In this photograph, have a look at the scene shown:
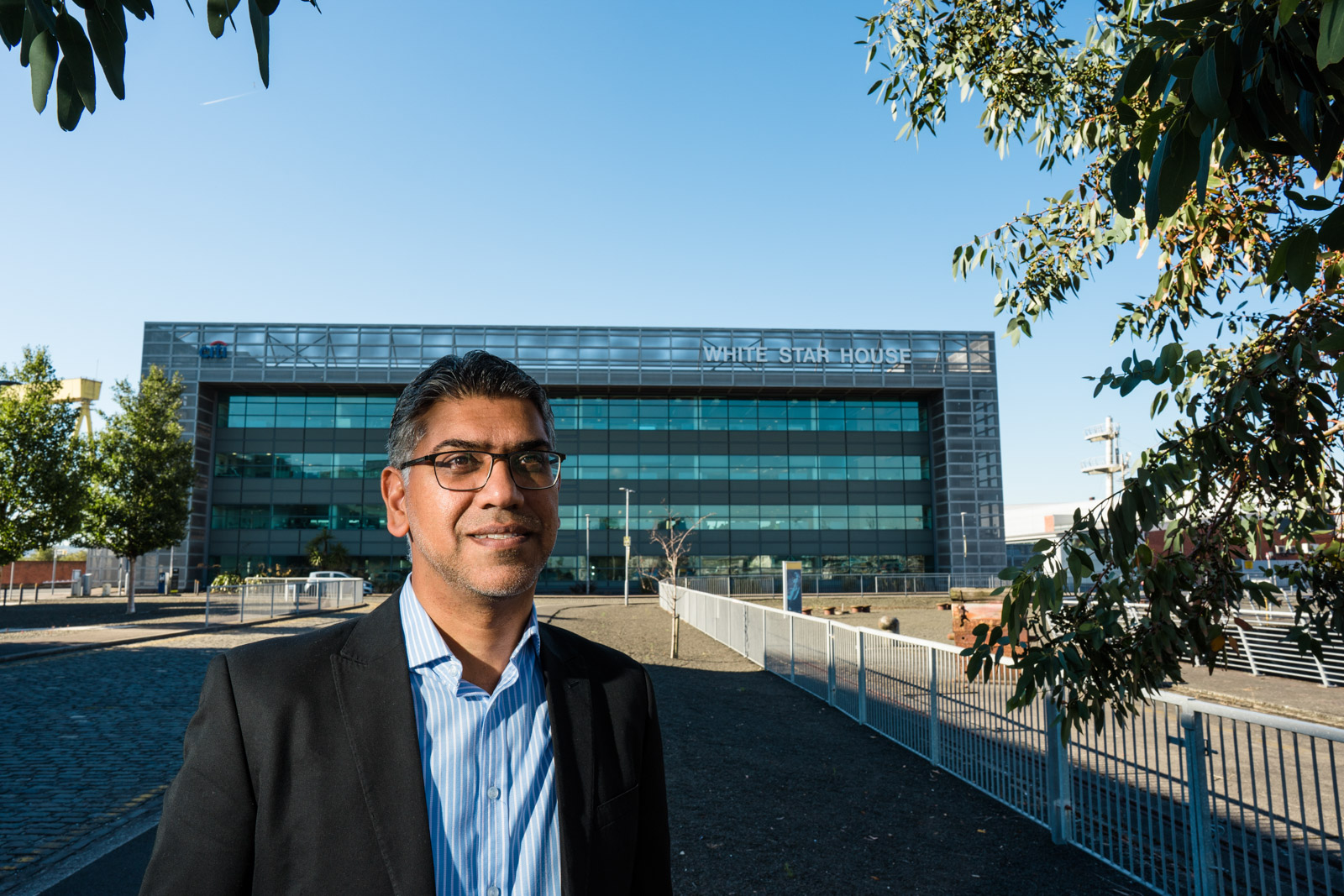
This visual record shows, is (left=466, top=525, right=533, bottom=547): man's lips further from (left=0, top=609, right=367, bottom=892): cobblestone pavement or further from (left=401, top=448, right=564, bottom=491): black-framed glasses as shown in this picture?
(left=0, top=609, right=367, bottom=892): cobblestone pavement

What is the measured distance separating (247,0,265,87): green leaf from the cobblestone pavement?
5.77 meters

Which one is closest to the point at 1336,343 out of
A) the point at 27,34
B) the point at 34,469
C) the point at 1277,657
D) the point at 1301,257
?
the point at 1301,257

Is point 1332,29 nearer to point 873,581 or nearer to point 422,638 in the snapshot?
point 422,638

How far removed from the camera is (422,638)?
5.72ft

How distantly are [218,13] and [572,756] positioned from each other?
63.5 inches

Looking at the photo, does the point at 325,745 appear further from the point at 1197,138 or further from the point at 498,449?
the point at 1197,138

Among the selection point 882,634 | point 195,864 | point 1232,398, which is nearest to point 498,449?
point 195,864

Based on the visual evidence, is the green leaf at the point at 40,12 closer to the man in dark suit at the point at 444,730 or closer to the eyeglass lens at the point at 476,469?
the man in dark suit at the point at 444,730

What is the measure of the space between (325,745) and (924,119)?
177 inches

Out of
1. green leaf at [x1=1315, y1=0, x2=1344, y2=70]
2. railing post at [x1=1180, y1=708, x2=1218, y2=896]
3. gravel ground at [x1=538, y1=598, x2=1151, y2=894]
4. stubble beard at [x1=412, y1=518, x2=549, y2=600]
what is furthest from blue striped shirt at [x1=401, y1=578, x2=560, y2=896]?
railing post at [x1=1180, y1=708, x2=1218, y2=896]

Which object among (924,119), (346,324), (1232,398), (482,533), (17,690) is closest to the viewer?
(482,533)

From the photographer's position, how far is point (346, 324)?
2173 inches

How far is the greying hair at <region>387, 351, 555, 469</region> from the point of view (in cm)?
183

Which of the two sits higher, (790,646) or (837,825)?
(790,646)
